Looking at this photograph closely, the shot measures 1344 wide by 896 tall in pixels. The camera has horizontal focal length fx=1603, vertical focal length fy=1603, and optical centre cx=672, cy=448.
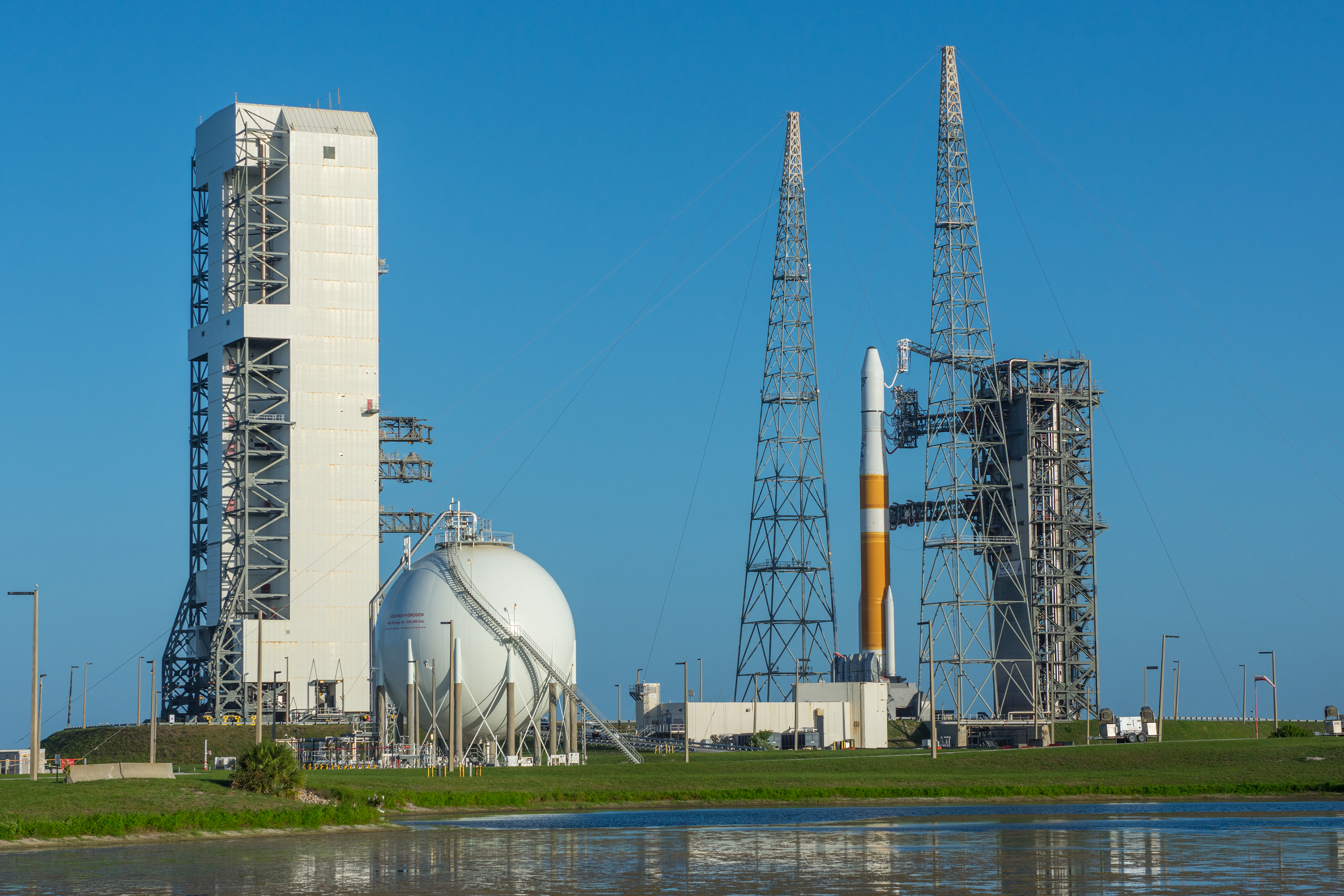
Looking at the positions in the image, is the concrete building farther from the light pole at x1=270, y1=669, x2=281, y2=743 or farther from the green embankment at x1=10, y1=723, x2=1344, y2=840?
the light pole at x1=270, y1=669, x2=281, y2=743

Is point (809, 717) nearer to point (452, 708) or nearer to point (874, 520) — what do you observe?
point (874, 520)

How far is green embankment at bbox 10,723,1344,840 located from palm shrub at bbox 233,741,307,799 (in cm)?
87

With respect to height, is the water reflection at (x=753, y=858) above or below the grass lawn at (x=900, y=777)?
above

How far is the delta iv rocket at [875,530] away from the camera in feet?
355

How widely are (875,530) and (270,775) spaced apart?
6371 cm

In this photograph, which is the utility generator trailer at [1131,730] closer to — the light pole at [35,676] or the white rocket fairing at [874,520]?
the white rocket fairing at [874,520]

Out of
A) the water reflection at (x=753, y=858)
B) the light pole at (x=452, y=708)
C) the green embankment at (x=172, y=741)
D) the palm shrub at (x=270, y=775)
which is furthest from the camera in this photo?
the green embankment at (x=172, y=741)

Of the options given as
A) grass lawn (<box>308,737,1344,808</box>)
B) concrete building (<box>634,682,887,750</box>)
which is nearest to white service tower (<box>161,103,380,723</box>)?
concrete building (<box>634,682,887,750</box>)

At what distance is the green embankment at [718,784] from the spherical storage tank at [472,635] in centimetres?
536

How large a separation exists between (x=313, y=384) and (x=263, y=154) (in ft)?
53.0

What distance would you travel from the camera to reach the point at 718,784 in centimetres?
6391

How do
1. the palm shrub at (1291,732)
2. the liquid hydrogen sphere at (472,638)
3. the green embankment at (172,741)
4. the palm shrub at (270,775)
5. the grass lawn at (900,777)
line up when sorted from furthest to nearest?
the green embankment at (172,741)
the palm shrub at (1291,732)
the liquid hydrogen sphere at (472,638)
the grass lawn at (900,777)
the palm shrub at (270,775)

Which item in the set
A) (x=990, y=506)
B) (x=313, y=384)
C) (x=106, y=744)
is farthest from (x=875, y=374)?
(x=106, y=744)

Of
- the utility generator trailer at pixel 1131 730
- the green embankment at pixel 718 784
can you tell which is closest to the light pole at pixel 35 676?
the green embankment at pixel 718 784
